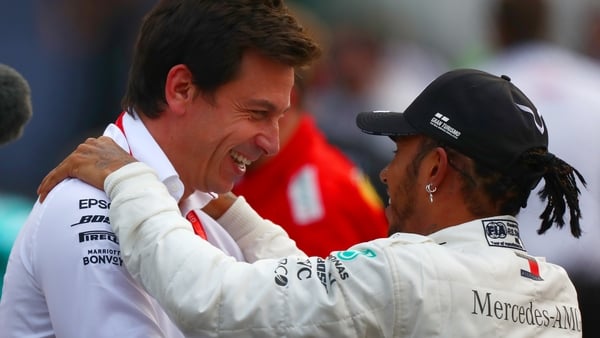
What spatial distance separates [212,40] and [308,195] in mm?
2319

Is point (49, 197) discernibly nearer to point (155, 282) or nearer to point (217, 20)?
point (155, 282)

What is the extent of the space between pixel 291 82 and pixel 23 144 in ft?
16.0

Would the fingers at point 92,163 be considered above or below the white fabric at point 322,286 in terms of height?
above

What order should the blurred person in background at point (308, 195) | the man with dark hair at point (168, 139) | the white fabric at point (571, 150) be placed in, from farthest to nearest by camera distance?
the white fabric at point (571, 150)
the blurred person in background at point (308, 195)
the man with dark hair at point (168, 139)

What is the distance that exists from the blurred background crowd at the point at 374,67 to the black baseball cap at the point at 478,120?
2.42m

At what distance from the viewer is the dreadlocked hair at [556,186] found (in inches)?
110

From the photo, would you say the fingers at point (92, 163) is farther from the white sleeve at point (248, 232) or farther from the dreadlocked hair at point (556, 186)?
the dreadlocked hair at point (556, 186)

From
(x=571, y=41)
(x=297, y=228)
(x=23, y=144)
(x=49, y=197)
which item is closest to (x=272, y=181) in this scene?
(x=297, y=228)

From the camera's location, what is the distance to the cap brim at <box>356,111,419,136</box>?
2887 mm

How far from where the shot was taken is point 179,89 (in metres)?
2.99

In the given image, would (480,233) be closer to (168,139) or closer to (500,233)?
(500,233)

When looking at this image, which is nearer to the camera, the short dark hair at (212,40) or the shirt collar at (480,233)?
the shirt collar at (480,233)

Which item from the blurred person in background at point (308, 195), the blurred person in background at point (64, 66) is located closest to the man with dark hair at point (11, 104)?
the blurred person in background at point (308, 195)

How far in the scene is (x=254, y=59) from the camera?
300cm
